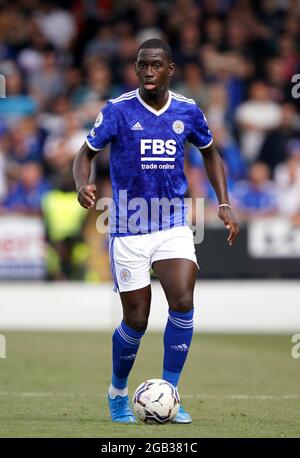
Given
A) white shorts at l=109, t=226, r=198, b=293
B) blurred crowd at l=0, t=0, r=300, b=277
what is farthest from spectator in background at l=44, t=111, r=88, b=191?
white shorts at l=109, t=226, r=198, b=293

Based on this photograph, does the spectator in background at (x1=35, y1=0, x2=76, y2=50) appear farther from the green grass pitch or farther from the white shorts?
the white shorts

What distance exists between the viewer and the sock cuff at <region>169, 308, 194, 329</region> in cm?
802

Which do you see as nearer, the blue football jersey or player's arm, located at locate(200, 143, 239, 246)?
the blue football jersey

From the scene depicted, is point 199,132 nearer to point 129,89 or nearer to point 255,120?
point 255,120

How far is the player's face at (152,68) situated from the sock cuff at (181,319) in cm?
154

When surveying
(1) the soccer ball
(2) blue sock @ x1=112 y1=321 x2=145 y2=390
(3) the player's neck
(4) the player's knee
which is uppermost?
(3) the player's neck

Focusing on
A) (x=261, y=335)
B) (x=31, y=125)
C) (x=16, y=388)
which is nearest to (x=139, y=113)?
(x=16, y=388)

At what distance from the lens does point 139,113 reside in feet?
26.8

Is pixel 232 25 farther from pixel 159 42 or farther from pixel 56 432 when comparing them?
pixel 56 432

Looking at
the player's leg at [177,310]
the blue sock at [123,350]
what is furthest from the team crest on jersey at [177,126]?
the blue sock at [123,350]

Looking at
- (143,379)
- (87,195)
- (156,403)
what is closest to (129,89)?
(143,379)

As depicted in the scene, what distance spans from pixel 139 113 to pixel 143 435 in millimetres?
2286

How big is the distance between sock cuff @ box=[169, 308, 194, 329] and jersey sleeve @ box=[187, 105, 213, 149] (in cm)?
123

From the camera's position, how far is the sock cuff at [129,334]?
8125mm
